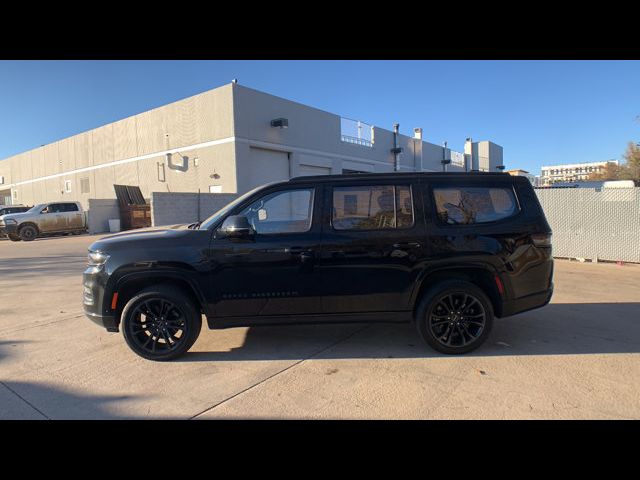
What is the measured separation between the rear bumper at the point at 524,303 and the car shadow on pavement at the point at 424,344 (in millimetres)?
440

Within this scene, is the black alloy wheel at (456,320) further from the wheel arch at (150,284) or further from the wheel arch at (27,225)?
the wheel arch at (27,225)

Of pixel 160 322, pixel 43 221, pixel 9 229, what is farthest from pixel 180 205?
pixel 160 322

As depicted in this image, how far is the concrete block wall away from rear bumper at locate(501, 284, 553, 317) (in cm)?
1685

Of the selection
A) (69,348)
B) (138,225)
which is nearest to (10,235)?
(138,225)

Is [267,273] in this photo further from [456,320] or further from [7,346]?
[7,346]

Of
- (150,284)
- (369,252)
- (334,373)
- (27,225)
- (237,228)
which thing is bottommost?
(334,373)

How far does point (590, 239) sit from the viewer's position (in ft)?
32.4

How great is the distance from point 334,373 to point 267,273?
4.08 feet

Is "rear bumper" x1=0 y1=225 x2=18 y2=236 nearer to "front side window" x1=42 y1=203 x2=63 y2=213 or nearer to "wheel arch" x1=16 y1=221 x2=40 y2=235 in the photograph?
"wheel arch" x1=16 y1=221 x2=40 y2=235

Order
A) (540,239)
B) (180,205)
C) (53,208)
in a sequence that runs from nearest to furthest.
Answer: (540,239), (180,205), (53,208)

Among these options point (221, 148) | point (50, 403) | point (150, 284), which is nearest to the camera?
point (50, 403)

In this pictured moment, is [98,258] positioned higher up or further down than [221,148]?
further down

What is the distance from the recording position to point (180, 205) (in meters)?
19.2

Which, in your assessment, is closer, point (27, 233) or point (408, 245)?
point (408, 245)
